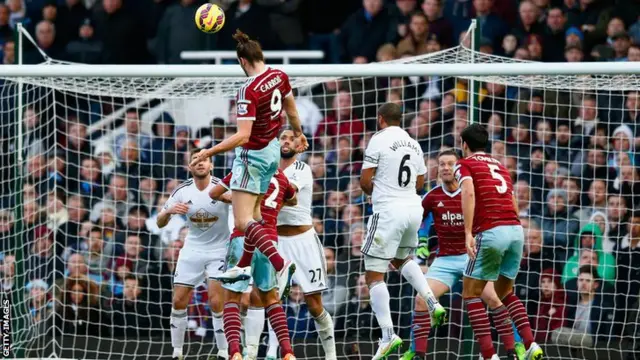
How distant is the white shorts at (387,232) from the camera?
1264 centimetres

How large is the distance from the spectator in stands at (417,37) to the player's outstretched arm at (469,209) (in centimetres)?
540

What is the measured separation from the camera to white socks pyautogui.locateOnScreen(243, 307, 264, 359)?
1266cm

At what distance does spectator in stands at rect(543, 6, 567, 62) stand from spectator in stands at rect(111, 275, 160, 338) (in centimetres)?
561

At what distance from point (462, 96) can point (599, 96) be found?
A: 1666 millimetres

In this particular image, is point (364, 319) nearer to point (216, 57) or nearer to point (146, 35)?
point (216, 57)

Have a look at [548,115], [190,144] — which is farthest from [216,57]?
[548,115]

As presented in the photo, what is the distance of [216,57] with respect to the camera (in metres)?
17.4

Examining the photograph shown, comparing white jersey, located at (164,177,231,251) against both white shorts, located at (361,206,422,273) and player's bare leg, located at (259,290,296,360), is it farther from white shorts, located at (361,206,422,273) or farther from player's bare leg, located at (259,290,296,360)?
white shorts, located at (361,206,422,273)

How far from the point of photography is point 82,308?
51.2 ft

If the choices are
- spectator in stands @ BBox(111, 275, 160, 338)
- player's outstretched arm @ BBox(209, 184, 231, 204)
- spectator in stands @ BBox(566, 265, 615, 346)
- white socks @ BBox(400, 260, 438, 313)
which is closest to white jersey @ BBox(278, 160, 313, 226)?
player's outstretched arm @ BBox(209, 184, 231, 204)

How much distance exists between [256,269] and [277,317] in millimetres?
462

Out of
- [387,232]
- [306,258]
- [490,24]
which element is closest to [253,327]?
[306,258]

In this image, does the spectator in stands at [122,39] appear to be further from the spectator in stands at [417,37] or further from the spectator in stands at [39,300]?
the spectator in stands at [39,300]

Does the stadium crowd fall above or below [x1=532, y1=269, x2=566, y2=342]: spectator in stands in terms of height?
above
